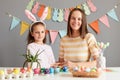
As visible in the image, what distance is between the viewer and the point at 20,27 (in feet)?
8.28

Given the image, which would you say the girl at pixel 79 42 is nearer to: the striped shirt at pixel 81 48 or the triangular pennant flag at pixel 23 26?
the striped shirt at pixel 81 48

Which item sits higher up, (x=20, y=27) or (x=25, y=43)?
(x=20, y=27)

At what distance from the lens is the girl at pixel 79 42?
201 cm

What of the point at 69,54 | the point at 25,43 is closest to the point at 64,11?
the point at 25,43

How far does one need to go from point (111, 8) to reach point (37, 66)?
1.38 m

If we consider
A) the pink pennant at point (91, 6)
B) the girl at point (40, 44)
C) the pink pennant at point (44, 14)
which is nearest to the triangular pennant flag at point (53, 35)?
the pink pennant at point (44, 14)

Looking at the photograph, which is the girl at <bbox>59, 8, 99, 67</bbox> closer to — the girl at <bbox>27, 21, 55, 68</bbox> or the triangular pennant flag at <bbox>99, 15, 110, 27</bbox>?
the girl at <bbox>27, 21, 55, 68</bbox>

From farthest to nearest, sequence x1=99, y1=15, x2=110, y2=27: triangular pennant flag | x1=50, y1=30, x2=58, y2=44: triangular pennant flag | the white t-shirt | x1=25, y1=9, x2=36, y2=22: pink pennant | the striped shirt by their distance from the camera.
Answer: x1=99, y1=15, x2=110, y2=27: triangular pennant flag, x1=50, y1=30, x2=58, y2=44: triangular pennant flag, x1=25, y1=9, x2=36, y2=22: pink pennant, the white t-shirt, the striped shirt

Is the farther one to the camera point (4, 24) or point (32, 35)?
point (4, 24)

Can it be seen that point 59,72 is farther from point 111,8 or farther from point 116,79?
point 111,8

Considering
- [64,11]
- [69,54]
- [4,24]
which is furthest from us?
[64,11]

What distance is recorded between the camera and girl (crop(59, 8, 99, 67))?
201 centimetres

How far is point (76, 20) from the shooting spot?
6.66 ft

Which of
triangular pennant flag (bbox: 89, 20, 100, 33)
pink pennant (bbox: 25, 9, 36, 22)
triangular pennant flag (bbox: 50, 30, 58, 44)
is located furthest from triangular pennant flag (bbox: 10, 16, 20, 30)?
triangular pennant flag (bbox: 89, 20, 100, 33)
